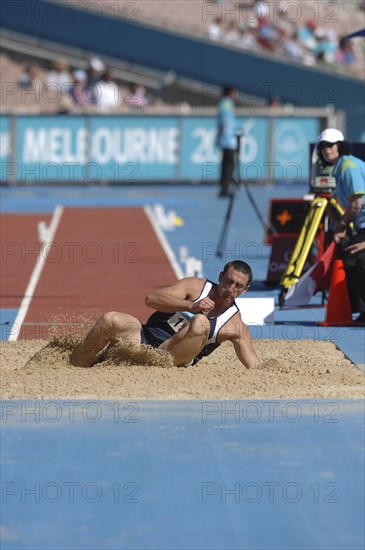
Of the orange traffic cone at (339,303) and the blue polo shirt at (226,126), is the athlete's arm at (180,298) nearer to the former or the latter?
the orange traffic cone at (339,303)

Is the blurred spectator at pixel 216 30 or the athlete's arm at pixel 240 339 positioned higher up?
the blurred spectator at pixel 216 30

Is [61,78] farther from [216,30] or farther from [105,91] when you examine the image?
[216,30]

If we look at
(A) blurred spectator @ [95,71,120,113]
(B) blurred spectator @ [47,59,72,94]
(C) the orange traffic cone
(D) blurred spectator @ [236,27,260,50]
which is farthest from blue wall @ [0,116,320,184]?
(C) the orange traffic cone

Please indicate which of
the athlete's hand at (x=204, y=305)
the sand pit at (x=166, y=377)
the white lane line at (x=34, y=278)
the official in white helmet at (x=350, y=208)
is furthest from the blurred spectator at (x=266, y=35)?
the athlete's hand at (x=204, y=305)

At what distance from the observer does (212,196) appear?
2817 cm

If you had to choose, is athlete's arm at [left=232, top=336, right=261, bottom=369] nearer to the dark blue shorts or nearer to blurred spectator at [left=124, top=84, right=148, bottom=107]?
the dark blue shorts

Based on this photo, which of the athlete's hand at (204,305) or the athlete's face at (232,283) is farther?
the athlete's hand at (204,305)

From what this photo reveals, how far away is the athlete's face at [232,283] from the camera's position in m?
9.00

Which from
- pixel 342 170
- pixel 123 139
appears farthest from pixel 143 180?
pixel 342 170

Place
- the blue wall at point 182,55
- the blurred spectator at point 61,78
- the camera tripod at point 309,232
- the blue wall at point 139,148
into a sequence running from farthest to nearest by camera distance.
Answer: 1. the blue wall at point 182,55
2. the blurred spectator at point 61,78
3. the blue wall at point 139,148
4. the camera tripod at point 309,232

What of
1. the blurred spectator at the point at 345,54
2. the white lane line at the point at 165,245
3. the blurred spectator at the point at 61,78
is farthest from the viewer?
the blurred spectator at the point at 345,54

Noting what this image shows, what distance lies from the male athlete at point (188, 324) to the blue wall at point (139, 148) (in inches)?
727

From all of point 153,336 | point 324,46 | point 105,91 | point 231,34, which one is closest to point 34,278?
point 153,336

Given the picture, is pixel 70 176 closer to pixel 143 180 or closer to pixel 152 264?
pixel 143 180
